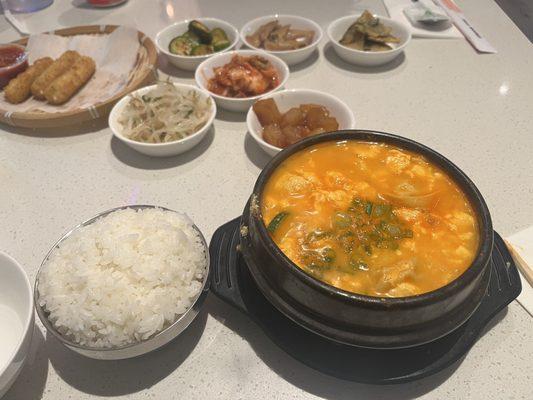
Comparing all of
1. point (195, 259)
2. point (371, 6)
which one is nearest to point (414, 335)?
point (195, 259)

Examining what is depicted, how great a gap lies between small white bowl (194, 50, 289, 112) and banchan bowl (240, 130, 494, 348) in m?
1.16

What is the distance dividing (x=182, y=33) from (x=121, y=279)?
2230mm

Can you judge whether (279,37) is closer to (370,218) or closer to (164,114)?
(164,114)

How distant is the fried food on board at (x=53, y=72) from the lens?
2447 mm

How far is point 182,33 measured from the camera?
296cm

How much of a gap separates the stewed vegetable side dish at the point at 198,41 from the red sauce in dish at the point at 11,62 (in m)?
0.95

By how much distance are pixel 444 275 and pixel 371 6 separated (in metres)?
3.01

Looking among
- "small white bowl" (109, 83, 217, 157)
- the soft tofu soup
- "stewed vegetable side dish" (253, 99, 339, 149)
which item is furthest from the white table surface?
the soft tofu soup

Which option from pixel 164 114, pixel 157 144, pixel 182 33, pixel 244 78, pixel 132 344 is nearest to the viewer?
pixel 132 344

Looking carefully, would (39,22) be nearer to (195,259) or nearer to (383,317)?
(195,259)

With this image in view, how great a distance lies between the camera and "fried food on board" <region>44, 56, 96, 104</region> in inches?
93.9

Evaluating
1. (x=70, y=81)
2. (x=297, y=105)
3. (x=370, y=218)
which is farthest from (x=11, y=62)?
(x=370, y=218)

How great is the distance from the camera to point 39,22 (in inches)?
134

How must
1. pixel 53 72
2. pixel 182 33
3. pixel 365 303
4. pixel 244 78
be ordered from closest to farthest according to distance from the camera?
pixel 365 303
pixel 244 78
pixel 53 72
pixel 182 33
